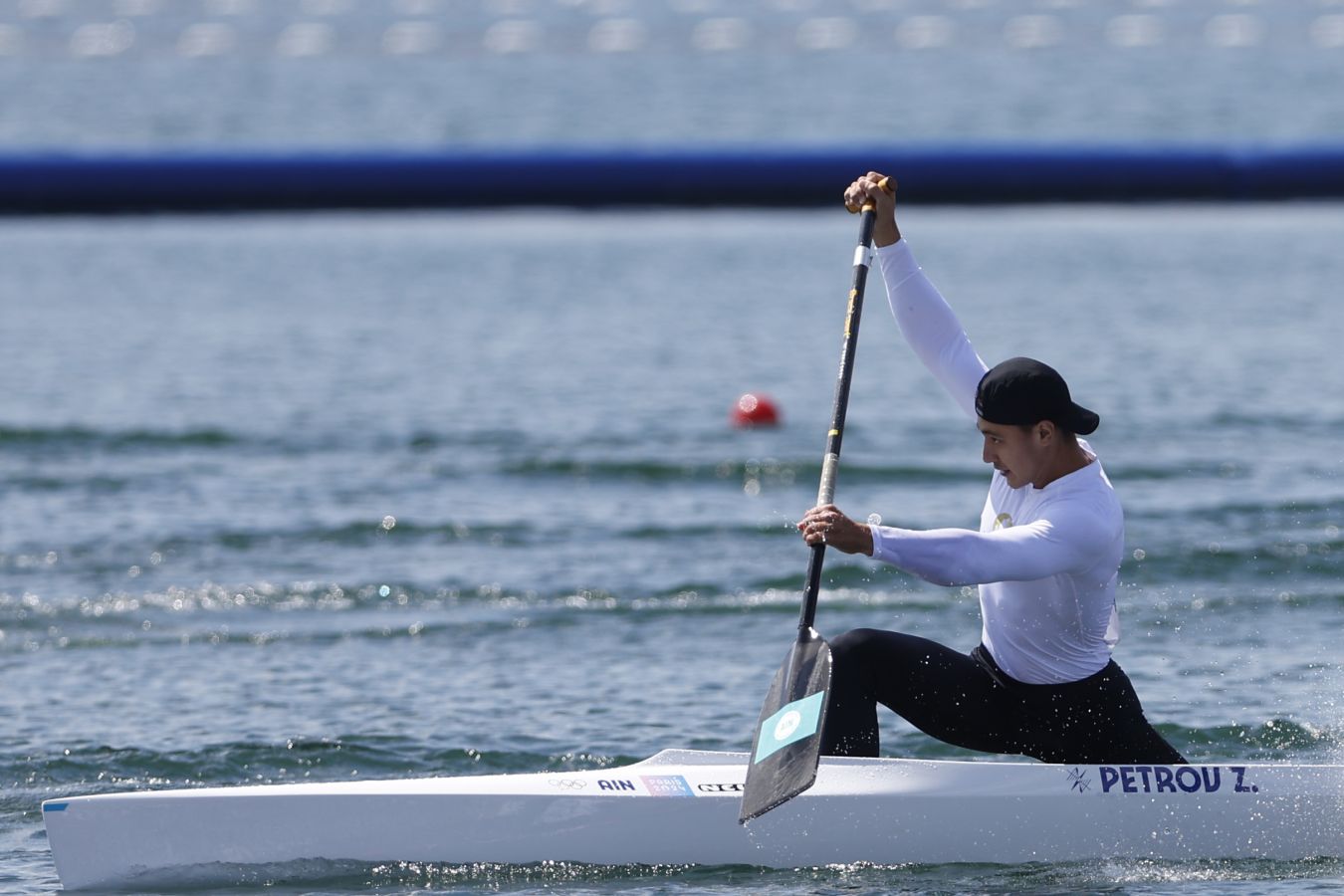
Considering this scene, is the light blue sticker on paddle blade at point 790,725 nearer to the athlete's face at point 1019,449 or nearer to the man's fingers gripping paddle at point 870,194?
the athlete's face at point 1019,449

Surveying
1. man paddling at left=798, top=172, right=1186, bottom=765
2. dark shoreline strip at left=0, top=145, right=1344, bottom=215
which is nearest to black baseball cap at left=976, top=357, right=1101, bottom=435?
man paddling at left=798, top=172, right=1186, bottom=765

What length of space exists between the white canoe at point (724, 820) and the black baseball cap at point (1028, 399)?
2.95 feet

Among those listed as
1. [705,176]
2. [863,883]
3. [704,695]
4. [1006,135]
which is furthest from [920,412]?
[1006,135]

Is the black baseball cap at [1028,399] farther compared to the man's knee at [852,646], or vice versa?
the man's knee at [852,646]

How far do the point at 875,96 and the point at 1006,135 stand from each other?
5.96 meters

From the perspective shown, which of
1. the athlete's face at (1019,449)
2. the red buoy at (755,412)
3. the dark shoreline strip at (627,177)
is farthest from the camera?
the dark shoreline strip at (627,177)

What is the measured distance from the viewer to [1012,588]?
16.2 feet

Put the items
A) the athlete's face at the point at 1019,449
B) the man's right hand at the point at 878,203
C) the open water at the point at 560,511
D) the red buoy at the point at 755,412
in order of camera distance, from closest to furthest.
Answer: the athlete's face at the point at 1019,449 → the man's right hand at the point at 878,203 → the open water at the point at 560,511 → the red buoy at the point at 755,412

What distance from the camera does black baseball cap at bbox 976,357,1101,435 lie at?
4730mm

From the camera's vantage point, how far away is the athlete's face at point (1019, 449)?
4773 millimetres

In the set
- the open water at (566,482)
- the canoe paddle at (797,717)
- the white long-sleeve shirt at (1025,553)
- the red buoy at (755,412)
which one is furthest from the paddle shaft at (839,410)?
the red buoy at (755,412)

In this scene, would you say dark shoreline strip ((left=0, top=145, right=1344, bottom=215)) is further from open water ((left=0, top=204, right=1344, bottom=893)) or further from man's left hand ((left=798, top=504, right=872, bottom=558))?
man's left hand ((left=798, top=504, right=872, bottom=558))

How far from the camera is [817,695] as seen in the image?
5023mm

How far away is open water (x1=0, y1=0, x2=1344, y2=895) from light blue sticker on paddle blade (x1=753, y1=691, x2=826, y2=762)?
38 centimetres
